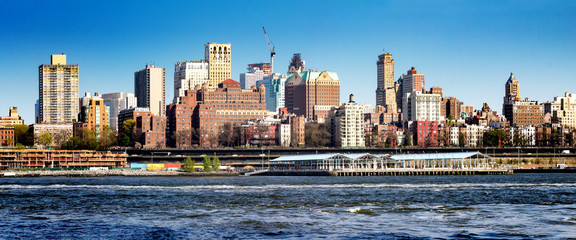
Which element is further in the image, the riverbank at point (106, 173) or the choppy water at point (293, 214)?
the riverbank at point (106, 173)

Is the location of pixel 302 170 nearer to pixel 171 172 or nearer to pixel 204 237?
pixel 171 172

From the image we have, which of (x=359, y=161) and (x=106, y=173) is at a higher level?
(x=359, y=161)

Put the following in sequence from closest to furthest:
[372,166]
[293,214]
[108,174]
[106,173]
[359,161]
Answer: [293,214]
[108,174]
[106,173]
[359,161]
[372,166]

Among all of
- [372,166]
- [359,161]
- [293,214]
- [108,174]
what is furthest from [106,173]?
[293,214]

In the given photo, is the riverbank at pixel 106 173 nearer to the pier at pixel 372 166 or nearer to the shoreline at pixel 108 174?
the shoreline at pixel 108 174

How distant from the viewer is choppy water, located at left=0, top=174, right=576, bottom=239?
56.4 meters

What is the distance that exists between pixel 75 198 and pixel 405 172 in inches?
3786

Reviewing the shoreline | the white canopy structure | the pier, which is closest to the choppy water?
the pier

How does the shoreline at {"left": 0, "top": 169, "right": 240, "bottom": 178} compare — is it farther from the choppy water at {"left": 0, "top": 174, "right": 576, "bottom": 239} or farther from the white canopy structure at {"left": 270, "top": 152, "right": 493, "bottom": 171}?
the choppy water at {"left": 0, "top": 174, "right": 576, "bottom": 239}

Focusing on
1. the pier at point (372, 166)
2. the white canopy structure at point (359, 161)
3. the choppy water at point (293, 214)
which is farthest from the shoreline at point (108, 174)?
the choppy water at point (293, 214)

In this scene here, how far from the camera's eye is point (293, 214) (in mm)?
69250

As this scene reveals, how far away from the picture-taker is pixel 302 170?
595 ft

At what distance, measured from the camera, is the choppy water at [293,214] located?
56375 mm

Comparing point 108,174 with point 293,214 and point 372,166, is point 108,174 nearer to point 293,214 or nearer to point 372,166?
point 372,166
